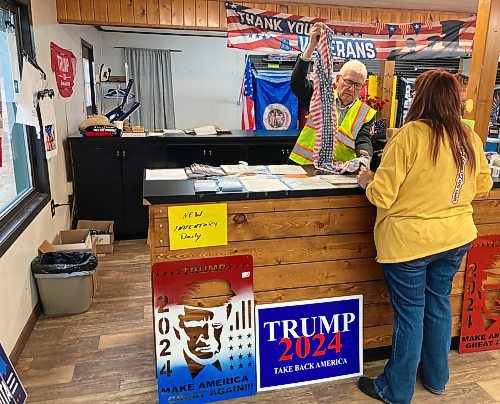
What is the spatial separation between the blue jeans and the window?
434cm

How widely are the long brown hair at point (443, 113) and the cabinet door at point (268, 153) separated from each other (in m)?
2.62

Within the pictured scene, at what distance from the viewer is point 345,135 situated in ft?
8.49

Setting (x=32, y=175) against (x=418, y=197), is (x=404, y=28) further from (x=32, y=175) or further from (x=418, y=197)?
(x=32, y=175)

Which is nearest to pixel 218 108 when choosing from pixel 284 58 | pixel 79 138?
pixel 284 58

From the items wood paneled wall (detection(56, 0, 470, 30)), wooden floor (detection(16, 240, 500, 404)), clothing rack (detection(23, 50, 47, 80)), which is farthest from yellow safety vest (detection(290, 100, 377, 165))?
wood paneled wall (detection(56, 0, 470, 30))

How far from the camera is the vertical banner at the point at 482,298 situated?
2.29 m

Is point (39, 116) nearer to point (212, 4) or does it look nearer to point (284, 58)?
point (212, 4)

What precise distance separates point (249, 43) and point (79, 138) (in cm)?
178

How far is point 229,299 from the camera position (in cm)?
198

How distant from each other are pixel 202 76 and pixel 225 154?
312cm

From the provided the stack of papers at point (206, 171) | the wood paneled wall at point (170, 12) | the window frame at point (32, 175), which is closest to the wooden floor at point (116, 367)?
the window frame at point (32, 175)

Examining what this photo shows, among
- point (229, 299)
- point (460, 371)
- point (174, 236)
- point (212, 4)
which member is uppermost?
point (212, 4)

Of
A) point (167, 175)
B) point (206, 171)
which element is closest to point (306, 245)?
point (206, 171)

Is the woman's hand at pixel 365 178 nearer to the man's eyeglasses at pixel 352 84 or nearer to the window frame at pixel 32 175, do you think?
the man's eyeglasses at pixel 352 84
